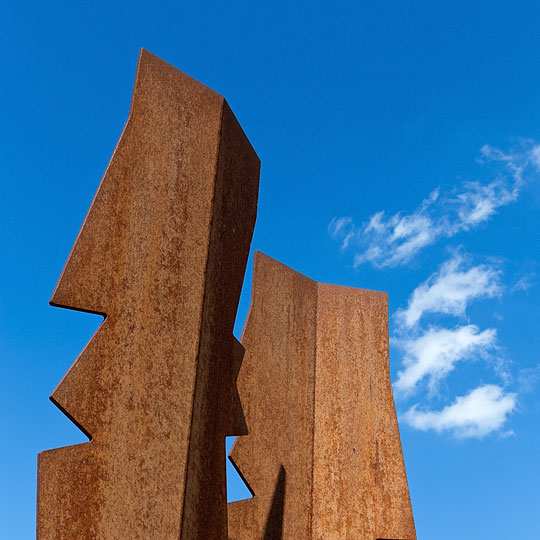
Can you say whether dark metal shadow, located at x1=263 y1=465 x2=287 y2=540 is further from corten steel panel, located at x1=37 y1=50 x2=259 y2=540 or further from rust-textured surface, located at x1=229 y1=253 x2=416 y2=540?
corten steel panel, located at x1=37 y1=50 x2=259 y2=540

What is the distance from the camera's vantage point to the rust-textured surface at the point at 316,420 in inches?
227

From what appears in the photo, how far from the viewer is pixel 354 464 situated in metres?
6.31

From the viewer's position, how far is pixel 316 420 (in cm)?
648

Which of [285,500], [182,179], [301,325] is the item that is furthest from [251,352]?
[182,179]

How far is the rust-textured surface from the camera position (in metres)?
5.75

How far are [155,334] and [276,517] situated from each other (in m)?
2.82

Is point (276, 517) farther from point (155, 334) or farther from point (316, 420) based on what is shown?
point (155, 334)

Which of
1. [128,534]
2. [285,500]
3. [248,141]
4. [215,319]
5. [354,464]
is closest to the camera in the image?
[128,534]

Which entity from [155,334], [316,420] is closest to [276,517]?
[316,420]

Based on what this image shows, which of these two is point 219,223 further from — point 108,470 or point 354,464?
point 354,464

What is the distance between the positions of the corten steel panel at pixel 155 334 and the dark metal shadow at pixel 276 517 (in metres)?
1.81

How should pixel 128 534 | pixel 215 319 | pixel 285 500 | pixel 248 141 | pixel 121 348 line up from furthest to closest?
1. pixel 285 500
2. pixel 248 141
3. pixel 215 319
4. pixel 121 348
5. pixel 128 534

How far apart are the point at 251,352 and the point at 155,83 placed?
270 cm

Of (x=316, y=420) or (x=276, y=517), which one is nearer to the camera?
(x=276, y=517)
